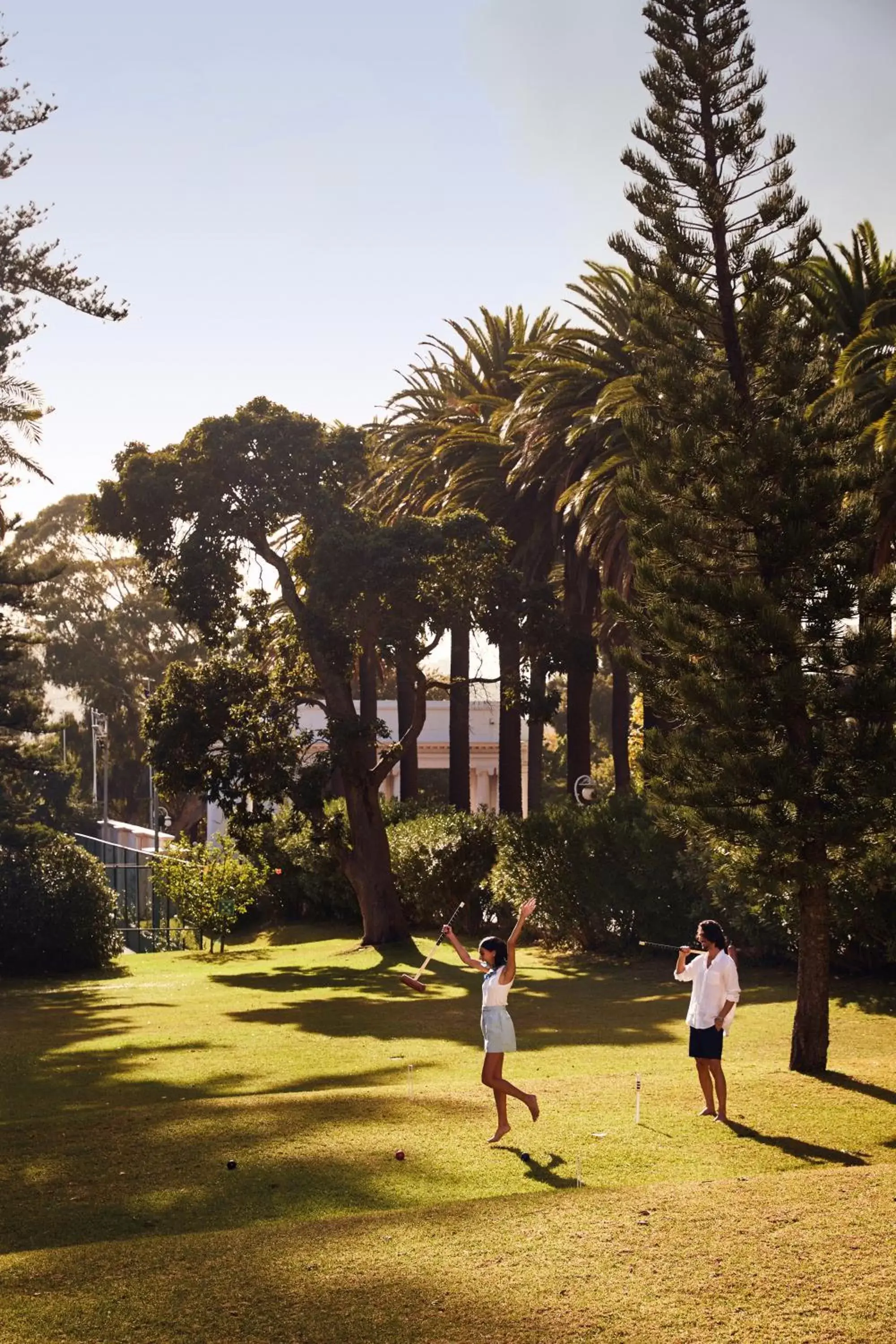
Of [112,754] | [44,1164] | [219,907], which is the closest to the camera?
[44,1164]

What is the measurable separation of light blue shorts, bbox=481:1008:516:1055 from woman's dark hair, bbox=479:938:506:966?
0.33 metres

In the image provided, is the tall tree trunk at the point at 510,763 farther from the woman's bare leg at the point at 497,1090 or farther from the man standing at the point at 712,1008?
the woman's bare leg at the point at 497,1090

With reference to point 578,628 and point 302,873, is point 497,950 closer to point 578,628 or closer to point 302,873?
point 578,628

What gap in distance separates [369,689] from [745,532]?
1102 inches

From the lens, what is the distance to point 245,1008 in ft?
70.1

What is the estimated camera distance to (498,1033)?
10.4 meters

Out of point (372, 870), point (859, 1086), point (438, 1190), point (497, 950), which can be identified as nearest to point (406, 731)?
point (372, 870)

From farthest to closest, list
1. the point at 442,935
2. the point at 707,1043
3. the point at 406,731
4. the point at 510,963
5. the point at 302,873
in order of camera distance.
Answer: the point at 406,731 < the point at 302,873 < the point at 442,935 < the point at 707,1043 < the point at 510,963

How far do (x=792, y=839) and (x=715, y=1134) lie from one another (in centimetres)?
340

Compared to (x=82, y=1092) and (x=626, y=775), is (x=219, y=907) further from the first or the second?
(x=82, y=1092)

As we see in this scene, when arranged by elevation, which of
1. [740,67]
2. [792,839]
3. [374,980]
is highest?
[740,67]

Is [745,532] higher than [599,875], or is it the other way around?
[745,532]

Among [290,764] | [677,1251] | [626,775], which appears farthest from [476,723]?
[677,1251]

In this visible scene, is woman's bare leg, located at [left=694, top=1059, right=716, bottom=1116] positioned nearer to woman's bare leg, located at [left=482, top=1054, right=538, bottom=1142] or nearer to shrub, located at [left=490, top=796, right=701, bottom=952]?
woman's bare leg, located at [left=482, top=1054, right=538, bottom=1142]
